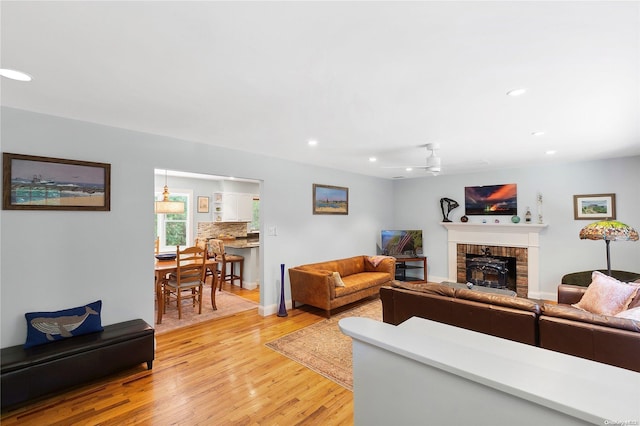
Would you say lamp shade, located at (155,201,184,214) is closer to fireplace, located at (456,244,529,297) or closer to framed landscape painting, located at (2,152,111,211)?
framed landscape painting, located at (2,152,111,211)

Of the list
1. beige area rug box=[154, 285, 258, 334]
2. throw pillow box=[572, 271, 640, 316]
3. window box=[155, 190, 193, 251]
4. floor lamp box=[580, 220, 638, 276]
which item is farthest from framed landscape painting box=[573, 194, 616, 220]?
window box=[155, 190, 193, 251]

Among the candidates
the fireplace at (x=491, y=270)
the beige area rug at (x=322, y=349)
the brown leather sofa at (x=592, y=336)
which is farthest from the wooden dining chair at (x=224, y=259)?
the brown leather sofa at (x=592, y=336)

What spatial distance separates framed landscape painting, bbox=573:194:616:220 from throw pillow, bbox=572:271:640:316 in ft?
7.81

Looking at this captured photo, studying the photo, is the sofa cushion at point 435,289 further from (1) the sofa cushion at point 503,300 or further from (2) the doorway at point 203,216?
(2) the doorway at point 203,216

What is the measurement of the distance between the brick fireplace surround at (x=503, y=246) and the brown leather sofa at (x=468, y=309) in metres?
3.44

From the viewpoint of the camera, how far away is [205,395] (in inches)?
96.0

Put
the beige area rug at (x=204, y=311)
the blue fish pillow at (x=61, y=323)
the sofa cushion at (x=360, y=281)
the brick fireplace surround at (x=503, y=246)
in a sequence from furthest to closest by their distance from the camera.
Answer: the brick fireplace surround at (x=503, y=246)
the sofa cushion at (x=360, y=281)
the beige area rug at (x=204, y=311)
the blue fish pillow at (x=61, y=323)

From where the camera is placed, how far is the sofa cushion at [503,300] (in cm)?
247

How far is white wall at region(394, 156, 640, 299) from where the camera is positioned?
452 centimetres

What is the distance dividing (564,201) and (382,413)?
221 inches

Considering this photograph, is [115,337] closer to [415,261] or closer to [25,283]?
[25,283]

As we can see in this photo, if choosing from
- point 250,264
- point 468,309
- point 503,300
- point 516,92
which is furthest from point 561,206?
point 250,264

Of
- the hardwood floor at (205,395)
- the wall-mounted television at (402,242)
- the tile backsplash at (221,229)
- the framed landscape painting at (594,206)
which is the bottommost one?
the hardwood floor at (205,395)

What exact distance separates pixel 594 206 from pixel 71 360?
7.12 metres
